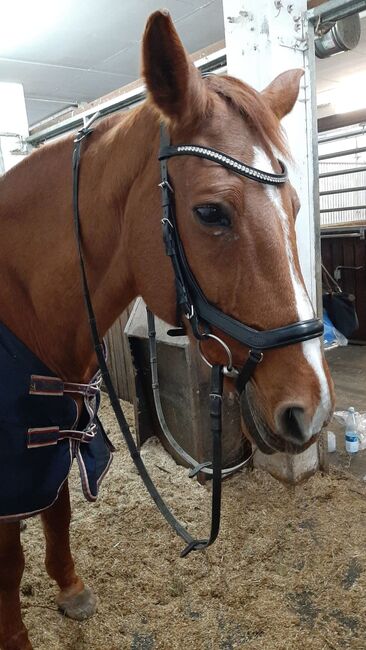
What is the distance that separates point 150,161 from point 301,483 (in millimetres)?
1870

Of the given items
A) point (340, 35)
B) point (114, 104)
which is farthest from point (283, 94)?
point (114, 104)

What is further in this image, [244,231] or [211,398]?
[211,398]

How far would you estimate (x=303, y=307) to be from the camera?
85cm

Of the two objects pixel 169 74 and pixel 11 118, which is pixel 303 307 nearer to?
pixel 169 74

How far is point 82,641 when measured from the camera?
1.55 m

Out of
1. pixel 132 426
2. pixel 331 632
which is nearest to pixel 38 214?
pixel 331 632

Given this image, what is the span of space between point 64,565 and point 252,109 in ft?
5.42

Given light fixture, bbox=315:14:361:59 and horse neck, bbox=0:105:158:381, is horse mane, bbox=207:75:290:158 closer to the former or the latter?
horse neck, bbox=0:105:158:381

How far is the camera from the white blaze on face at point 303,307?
83 centimetres

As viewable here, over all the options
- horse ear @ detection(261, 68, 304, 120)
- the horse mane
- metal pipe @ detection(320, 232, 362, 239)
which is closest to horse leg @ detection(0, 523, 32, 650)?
the horse mane

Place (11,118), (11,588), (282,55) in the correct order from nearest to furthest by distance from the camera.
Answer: (11,588) < (282,55) < (11,118)

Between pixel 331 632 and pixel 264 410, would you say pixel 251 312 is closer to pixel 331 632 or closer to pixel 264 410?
pixel 264 410

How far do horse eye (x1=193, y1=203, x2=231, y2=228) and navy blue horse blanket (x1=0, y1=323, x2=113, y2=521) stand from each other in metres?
0.62

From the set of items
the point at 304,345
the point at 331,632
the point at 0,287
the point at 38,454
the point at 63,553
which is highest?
the point at 0,287
